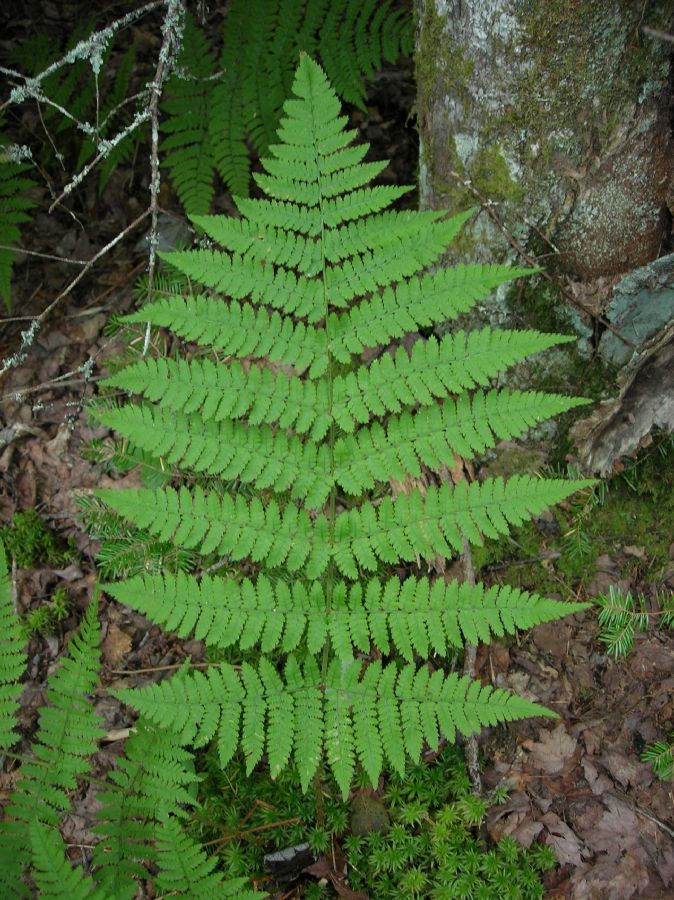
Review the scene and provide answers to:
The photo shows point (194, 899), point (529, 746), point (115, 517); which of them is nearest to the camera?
point (194, 899)

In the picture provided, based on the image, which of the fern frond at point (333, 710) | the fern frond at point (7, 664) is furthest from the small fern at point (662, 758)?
the fern frond at point (7, 664)

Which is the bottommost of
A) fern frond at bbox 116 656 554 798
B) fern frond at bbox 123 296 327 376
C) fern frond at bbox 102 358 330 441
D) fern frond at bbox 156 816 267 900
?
fern frond at bbox 156 816 267 900

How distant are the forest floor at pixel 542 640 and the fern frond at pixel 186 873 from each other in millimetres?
958

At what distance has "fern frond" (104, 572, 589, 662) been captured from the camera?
2.59m

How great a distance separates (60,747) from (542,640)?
2220 mm

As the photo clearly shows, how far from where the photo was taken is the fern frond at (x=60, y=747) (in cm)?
270

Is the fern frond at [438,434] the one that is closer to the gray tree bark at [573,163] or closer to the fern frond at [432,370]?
the fern frond at [432,370]

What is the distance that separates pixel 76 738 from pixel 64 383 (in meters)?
1.89

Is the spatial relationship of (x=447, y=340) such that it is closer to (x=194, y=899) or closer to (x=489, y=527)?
(x=489, y=527)

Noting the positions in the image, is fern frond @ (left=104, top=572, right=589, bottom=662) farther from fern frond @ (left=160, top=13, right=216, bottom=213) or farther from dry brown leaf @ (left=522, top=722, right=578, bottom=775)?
fern frond @ (left=160, top=13, right=216, bottom=213)

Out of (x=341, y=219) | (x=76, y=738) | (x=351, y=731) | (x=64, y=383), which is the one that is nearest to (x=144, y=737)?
(x=76, y=738)

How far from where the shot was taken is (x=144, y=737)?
2.79 meters

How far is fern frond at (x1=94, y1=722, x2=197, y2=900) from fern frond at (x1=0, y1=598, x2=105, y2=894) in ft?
0.55

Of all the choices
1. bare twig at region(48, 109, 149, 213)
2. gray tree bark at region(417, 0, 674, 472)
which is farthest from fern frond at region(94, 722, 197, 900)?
→ gray tree bark at region(417, 0, 674, 472)
